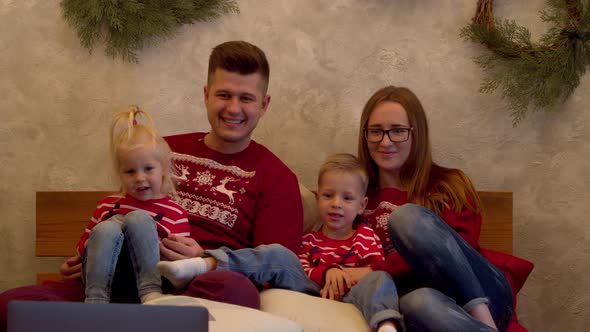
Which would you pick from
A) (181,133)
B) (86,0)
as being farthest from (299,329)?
(86,0)

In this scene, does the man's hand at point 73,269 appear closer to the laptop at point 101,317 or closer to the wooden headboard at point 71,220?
the wooden headboard at point 71,220

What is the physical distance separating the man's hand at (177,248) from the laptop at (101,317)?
0.51m

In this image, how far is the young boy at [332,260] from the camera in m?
1.95

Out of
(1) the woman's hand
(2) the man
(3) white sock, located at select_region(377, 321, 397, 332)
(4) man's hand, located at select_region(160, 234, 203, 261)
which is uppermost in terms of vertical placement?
(2) the man

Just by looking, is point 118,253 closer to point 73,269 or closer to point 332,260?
point 73,269

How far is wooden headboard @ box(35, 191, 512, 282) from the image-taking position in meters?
2.54

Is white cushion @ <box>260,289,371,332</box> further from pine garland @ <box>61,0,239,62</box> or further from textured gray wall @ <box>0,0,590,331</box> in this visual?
pine garland @ <box>61,0,239,62</box>

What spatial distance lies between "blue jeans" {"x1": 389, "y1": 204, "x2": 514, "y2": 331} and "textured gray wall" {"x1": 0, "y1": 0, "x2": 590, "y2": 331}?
2.36ft

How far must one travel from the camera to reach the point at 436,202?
231 centimetres

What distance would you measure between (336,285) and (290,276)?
13 centimetres

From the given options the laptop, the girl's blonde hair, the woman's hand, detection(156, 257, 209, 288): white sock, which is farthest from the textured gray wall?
the laptop

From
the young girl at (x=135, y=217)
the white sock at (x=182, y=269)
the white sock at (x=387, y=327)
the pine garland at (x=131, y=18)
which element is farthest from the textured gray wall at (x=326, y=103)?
the white sock at (x=387, y=327)

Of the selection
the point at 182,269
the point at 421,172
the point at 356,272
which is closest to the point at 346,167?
the point at 421,172

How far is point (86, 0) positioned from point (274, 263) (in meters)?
1.14
